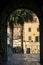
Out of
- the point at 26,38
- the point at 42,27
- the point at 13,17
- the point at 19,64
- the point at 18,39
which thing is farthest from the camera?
the point at 26,38

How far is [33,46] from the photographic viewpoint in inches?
1889

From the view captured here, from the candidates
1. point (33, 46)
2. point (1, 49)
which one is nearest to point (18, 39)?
point (33, 46)

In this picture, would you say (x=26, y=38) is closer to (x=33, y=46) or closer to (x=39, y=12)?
(x=33, y=46)

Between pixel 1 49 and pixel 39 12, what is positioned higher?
pixel 39 12

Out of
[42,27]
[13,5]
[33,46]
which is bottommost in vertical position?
[33,46]

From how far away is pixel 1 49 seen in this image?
17.4 m

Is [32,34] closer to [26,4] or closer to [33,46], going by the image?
[33,46]

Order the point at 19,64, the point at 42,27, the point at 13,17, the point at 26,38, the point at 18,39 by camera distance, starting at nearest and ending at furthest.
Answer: the point at 19,64, the point at 42,27, the point at 13,17, the point at 18,39, the point at 26,38

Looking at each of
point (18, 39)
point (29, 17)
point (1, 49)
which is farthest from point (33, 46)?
point (1, 49)

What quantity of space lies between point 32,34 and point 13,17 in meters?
26.5

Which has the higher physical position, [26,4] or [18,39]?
→ [26,4]

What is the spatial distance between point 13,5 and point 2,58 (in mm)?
3443

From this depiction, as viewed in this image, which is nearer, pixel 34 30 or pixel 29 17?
pixel 29 17

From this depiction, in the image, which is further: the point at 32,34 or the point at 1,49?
the point at 32,34
